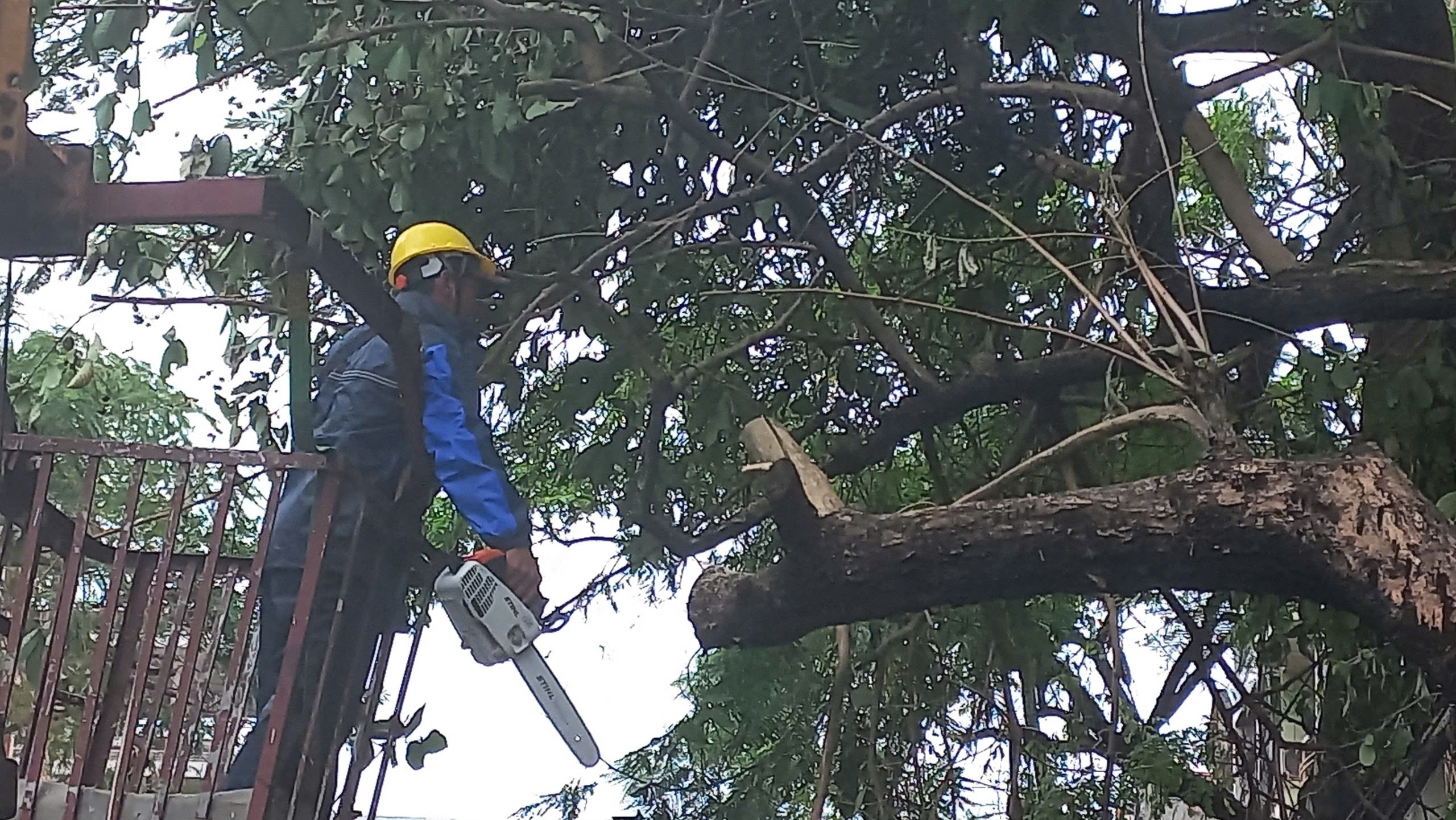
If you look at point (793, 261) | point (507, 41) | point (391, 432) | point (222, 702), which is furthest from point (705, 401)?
point (222, 702)

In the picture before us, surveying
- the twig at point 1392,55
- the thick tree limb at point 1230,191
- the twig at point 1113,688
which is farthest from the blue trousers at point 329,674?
the twig at point 1392,55

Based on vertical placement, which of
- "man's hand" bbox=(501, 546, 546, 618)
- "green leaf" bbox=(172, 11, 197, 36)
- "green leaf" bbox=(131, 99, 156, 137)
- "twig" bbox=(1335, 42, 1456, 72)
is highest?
"green leaf" bbox=(172, 11, 197, 36)

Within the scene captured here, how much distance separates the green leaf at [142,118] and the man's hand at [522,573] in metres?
1.21

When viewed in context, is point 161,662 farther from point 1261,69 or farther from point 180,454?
point 1261,69

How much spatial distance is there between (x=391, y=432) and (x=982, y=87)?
163 centimetres

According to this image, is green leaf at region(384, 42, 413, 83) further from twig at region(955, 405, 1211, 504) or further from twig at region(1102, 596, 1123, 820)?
twig at region(1102, 596, 1123, 820)

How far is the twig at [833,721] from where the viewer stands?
159 inches

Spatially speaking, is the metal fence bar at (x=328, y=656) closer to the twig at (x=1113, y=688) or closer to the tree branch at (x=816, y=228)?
the tree branch at (x=816, y=228)

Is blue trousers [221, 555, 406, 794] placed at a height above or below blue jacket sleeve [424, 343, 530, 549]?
below

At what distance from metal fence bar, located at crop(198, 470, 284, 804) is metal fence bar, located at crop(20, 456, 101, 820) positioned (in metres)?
0.23

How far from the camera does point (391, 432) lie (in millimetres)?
2734

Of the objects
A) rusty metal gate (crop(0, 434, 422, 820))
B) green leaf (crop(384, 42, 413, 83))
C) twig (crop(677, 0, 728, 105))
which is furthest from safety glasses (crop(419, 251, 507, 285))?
rusty metal gate (crop(0, 434, 422, 820))

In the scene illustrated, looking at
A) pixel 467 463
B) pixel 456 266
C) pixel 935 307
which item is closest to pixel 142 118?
pixel 456 266

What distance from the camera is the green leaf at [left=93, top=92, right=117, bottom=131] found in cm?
311
